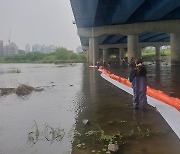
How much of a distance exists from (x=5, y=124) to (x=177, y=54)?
5555 centimetres

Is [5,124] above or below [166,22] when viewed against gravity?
below

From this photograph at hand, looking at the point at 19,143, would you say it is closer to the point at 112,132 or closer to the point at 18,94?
the point at 112,132

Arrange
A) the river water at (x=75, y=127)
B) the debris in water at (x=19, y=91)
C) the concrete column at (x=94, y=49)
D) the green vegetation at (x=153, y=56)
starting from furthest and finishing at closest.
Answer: the green vegetation at (x=153, y=56)
the concrete column at (x=94, y=49)
the debris in water at (x=19, y=91)
the river water at (x=75, y=127)

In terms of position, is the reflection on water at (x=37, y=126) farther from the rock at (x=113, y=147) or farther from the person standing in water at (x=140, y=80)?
the person standing in water at (x=140, y=80)

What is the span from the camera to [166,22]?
51.2m

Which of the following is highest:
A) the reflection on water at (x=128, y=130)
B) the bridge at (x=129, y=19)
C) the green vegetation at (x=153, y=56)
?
the bridge at (x=129, y=19)

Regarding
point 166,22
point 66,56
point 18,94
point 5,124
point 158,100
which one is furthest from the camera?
point 66,56

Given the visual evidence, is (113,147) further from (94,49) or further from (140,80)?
(94,49)

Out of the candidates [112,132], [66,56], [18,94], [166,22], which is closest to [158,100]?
[112,132]

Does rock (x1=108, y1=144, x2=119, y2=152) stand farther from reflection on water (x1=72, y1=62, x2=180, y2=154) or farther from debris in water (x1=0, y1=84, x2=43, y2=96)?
debris in water (x1=0, y1=84, x2=43, y2=96)

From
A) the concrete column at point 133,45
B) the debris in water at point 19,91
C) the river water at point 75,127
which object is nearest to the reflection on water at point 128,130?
the river water at point 75,127

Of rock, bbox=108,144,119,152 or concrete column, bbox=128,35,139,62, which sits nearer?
rock, bbox=108,144,119,152

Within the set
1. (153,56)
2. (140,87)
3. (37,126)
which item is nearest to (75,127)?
(37,126)

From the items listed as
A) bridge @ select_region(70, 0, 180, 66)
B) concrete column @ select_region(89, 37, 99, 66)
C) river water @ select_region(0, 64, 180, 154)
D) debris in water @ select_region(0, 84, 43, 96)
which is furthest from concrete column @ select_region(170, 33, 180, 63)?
river water @ select_region(0, 64, 180, 154)
